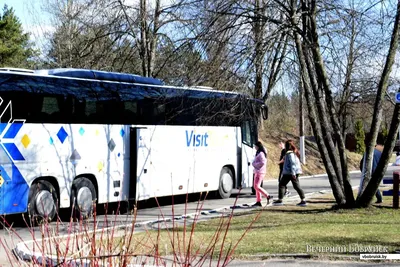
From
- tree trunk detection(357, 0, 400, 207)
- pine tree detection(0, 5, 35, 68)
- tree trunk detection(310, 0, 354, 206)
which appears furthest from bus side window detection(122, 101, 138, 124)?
pine tree detection(0, 5, 35, 68)

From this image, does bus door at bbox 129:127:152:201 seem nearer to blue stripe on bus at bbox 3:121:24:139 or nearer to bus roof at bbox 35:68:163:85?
bus roof at bbox 35:68:163:85

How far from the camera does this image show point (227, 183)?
2366cm

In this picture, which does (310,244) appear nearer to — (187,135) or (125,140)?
(125,140)

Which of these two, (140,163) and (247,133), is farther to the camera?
(247,133)

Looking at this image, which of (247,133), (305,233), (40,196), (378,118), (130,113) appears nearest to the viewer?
(305,233)

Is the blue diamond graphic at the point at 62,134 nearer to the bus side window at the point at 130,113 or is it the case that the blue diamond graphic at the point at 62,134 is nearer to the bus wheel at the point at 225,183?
the bus side window at the point at 130,113

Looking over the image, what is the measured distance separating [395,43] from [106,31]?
13.9m

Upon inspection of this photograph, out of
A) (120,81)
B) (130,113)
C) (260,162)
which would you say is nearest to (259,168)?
(260,162)

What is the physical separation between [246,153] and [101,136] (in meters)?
7.66

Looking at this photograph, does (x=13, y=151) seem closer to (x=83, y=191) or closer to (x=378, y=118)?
(x=83, y=191)

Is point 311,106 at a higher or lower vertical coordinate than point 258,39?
lower

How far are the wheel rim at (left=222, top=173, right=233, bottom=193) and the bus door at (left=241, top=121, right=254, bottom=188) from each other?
706 mm

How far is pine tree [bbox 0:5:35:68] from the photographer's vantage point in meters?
53.4

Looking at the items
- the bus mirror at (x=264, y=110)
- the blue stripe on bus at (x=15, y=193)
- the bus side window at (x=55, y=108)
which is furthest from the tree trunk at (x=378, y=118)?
the blue stripe on bus at (x=15, y=193)
